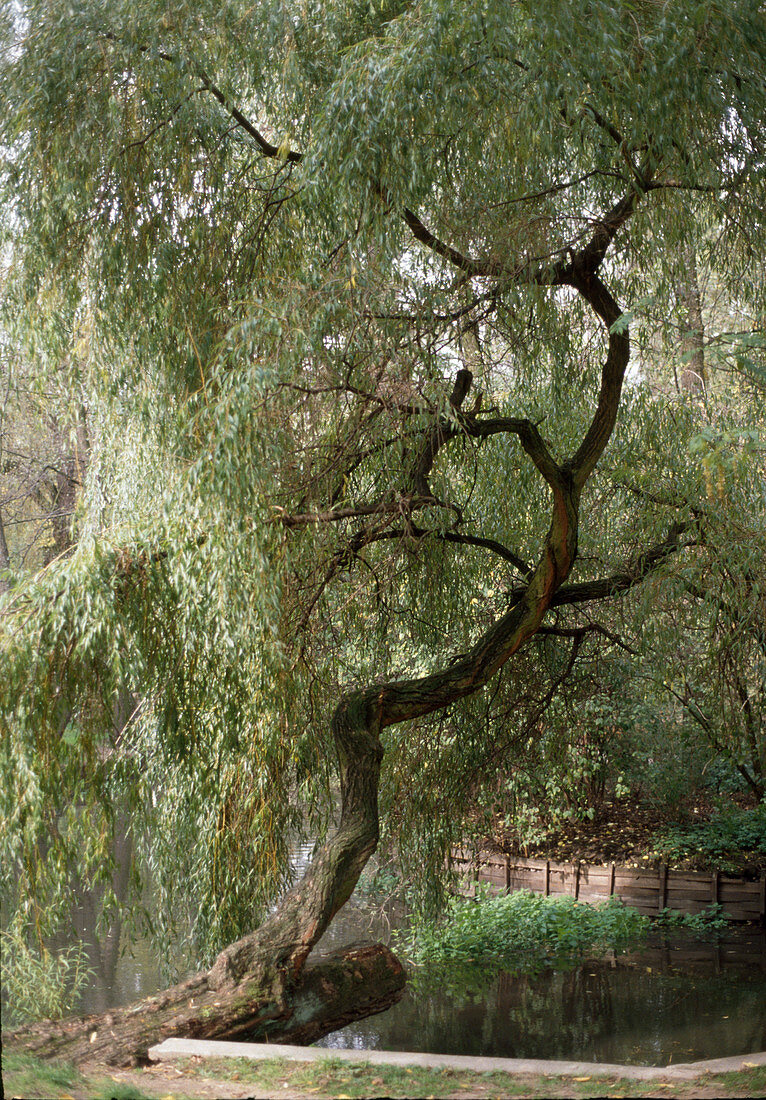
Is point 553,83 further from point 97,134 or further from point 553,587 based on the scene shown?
point 553,587

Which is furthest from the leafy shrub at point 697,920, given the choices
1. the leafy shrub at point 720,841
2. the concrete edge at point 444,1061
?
the concrete edge at point 444,1061

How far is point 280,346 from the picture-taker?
4.31 meters

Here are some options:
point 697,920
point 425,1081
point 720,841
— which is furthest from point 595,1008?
point 425,1081

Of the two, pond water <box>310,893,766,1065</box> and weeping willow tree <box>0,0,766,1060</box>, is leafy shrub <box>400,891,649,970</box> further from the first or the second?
weeping willow tree <box>0,0,766,1060</box>

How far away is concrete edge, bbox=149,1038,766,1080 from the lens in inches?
160

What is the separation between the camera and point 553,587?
5.93 meters

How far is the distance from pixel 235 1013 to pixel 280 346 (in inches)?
118

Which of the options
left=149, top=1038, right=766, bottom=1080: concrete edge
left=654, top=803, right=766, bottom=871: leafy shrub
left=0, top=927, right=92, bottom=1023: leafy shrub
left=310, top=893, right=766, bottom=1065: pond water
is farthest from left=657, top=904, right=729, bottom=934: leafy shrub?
left=0, top=927, right=92, bottom=1023: leafy shrub

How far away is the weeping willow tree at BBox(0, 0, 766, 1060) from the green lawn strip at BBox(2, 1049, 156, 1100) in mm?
316

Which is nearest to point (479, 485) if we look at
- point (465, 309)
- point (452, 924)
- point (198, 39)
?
point (465, 309)

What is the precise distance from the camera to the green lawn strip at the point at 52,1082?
10.8 feet

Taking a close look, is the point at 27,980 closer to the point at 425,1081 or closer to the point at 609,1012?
the point at 425,1081

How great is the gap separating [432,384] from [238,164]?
1.92m

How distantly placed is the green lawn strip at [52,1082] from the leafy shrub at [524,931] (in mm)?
4855
